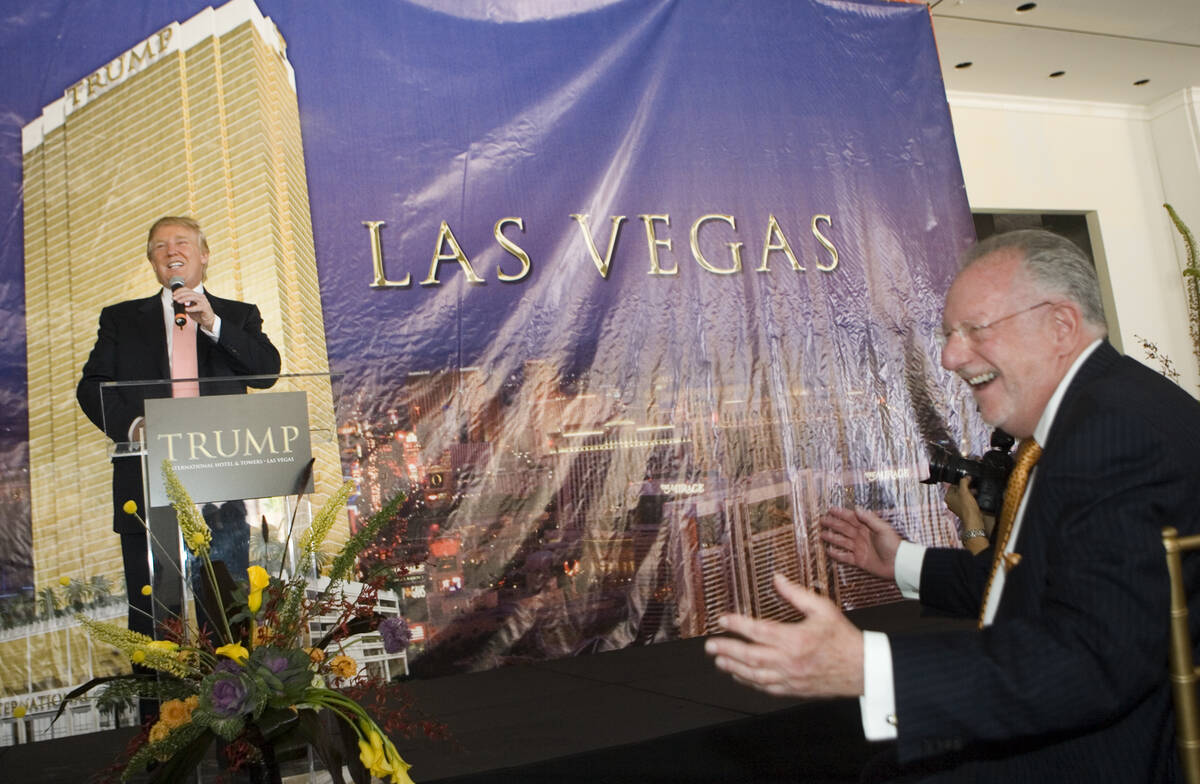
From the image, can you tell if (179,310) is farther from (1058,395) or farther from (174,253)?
(1058,395)

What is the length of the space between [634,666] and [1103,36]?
4409 mm

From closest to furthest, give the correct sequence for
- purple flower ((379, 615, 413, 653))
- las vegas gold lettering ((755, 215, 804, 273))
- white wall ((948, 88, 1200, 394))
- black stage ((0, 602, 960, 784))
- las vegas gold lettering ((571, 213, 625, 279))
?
purple flower ((379, 615, 413, 653)), black stage ((0, 602, 960, 784)), las vegas gold lettering ((571, 213, 625, 279)), las vegas gold lettering ((755, 215, 804, 273)), white wall ((948, 88, 1200, 394))

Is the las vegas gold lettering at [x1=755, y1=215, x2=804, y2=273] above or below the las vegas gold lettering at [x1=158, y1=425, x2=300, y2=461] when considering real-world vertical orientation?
above

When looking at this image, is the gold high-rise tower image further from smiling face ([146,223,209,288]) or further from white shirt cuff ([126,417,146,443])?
white shirt cuff ([126,417,146,443])

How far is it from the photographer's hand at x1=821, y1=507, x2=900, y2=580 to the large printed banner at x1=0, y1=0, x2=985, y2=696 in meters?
1.79

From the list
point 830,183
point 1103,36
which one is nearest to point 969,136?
point 1103,36

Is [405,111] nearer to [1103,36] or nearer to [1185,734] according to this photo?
[1185,734]

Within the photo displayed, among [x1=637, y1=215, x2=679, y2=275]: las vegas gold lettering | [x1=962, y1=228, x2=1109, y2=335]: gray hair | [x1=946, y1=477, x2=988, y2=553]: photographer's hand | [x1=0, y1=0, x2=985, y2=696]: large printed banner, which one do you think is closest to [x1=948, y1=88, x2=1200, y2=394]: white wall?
[x1=0, y1=0, x2=985, y2=696]: large printed banner

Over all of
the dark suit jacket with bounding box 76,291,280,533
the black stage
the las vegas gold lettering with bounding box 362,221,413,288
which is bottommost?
the black stage

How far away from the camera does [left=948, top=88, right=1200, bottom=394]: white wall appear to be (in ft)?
19.4

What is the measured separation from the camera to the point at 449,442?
11.3 feet

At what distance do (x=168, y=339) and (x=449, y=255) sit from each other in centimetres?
101

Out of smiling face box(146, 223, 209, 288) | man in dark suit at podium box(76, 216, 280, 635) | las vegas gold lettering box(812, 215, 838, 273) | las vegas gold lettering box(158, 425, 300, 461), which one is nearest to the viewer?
las vegas gold lettering box(158, 425, 300, 461)

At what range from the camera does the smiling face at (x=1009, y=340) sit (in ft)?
4.48
